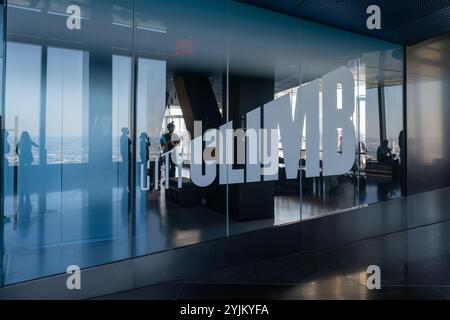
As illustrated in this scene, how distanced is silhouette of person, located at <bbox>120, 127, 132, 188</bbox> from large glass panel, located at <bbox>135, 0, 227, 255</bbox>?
111mm

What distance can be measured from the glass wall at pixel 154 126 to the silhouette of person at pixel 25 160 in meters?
0.01

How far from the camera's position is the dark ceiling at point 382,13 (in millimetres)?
5016

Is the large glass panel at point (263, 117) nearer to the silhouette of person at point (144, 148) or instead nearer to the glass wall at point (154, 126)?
the glass wall at point (154, 126)

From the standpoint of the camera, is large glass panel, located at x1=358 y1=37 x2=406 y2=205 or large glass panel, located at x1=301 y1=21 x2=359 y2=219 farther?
large glass panel, located at x1=358 y1=37 x2=406 y2=205

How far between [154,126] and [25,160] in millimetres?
1541

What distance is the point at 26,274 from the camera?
361 centimetres

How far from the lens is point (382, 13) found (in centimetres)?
534

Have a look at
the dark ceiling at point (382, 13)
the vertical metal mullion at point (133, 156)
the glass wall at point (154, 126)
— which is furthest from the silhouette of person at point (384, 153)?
the vertical metal mullion at point (133, 156)

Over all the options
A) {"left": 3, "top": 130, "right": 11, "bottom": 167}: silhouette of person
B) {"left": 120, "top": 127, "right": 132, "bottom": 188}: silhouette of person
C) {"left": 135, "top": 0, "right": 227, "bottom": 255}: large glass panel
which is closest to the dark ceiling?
{"left": 135, "top": 0, "right": 227, "bottom": 255}: large glass panel

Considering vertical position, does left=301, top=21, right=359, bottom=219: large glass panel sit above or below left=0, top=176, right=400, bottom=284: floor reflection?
above

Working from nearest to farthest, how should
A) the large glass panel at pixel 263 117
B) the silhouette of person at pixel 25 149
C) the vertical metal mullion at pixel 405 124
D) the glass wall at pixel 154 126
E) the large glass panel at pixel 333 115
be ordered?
the silhouette of person at pixel 25 149
the glass wall at pixel 154 126
the large glass panel at pixel 263 117
the large glass panel at pixel 333 115
the vertical metal mullion at pixel 405 124

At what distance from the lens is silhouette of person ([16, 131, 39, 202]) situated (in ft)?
12.7

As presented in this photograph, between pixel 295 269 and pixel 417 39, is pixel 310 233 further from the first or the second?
pixel 417 39

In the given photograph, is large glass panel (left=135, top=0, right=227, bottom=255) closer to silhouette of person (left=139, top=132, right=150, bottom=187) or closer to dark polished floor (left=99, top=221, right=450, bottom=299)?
silhouette of person (left=139, top=132, right=150, bottom=187)
